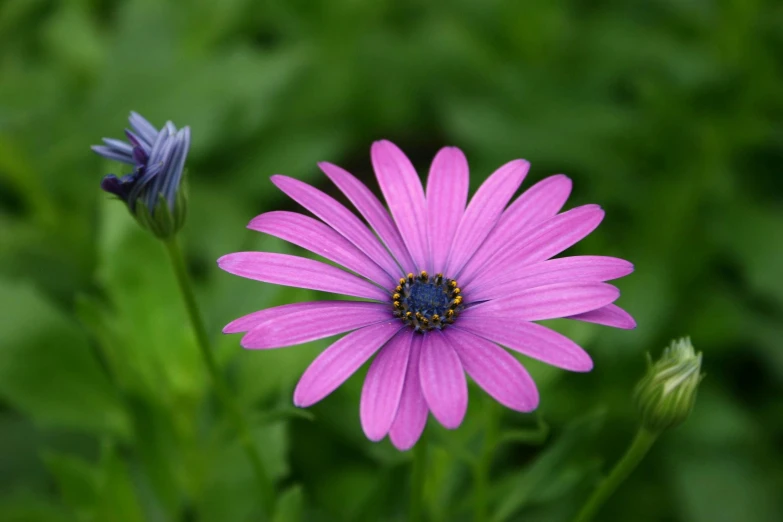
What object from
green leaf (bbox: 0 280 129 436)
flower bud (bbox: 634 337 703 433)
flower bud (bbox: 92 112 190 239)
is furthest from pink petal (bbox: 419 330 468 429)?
green leaf (bbox: 0 280 129 436)

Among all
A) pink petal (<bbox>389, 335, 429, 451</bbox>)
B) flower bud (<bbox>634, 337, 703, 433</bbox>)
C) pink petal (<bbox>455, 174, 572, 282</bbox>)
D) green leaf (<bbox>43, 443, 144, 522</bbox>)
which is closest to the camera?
pink petal (<bbox>389, 335, 429, 451</bbox>)

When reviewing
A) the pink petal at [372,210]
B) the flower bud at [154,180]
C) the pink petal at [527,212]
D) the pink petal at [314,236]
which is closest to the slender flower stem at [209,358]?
the flower bud at [154,180]

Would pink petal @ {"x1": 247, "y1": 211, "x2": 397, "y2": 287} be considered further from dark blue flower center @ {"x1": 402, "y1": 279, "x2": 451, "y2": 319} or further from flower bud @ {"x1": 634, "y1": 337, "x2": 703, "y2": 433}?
flower bud @ {"x1": 634, "y1": 337, "x2": 703, "y2": 433}

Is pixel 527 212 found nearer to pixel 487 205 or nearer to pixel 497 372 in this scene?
pixel 487 205

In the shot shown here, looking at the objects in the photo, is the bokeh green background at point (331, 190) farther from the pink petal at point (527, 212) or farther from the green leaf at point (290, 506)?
the pink petal at point (527, 212)

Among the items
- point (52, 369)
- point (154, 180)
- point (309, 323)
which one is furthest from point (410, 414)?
point (52, 369)

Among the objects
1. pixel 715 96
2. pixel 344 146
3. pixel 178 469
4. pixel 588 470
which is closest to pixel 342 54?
pixel 344 146
